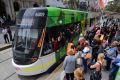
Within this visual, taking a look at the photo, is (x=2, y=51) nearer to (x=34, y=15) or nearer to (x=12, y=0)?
(x=34, y=15)

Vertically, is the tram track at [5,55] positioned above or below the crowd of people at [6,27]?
below

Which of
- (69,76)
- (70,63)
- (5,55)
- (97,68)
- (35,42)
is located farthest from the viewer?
(5,55)

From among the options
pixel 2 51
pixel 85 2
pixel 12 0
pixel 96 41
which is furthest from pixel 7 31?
pixel 85 2

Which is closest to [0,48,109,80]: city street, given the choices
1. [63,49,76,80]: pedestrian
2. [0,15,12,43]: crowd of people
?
[63,49,76,80]: pedestrian

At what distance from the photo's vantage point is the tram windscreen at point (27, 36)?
9.88 metres

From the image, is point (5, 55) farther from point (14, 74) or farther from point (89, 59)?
point (89, 59)

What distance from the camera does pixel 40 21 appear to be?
10250 mm

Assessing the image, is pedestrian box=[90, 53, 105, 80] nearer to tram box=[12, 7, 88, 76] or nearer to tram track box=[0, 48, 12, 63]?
tram box=[12, 7, 88, 76]

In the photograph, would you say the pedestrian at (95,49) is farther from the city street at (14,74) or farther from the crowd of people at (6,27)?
the crowd of people at (6,27)

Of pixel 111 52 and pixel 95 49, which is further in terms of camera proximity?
pixel 95 49

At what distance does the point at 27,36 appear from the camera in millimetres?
10133

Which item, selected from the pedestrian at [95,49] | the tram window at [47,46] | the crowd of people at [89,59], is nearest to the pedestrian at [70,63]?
the crowd of people at [89,59]

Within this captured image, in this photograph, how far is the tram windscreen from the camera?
9.88 m

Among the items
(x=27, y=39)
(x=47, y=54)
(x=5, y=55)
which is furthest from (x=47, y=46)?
(x=5, y=55)
